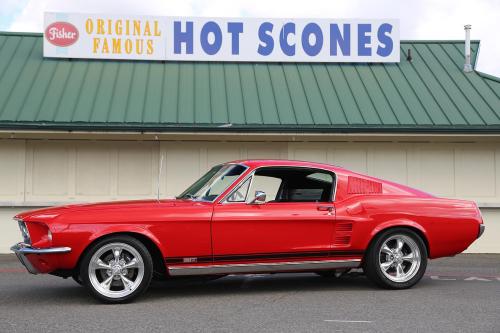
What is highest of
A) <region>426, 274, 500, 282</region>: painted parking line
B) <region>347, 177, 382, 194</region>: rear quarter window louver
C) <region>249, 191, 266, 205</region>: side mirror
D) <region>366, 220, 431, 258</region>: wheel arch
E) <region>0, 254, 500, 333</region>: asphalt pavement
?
<region>347, 177, 382, 194</region>: rear quarter window louver

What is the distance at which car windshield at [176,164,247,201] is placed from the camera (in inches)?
281

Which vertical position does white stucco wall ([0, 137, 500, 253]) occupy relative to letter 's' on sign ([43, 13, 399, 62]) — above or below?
below

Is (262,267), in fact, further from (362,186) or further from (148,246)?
(362,186)

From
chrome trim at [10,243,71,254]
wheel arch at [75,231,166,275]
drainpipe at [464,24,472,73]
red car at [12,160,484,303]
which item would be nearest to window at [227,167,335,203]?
red car at [12,160,484,303]

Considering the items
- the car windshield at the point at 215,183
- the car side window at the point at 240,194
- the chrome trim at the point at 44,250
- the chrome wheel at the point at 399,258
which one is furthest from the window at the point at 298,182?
the chrome trim at the point at 44,250

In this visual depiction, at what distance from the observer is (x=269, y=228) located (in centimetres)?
699

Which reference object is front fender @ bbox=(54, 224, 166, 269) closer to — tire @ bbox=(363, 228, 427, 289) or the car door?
the car door

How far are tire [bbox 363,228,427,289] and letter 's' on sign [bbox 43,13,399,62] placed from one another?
28.4 feet

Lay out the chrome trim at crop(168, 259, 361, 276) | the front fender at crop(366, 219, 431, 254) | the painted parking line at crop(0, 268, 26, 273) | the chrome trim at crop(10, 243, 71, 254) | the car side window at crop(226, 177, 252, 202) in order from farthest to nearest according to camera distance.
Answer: the painted parking line at crop(0, 268, 26, 273) → the front fender at crop(366, 219, 431, 254) → the car side window at crop(226, 177, 252, 202) → the chrome trim at crop(168, 259, 361, 276) → the chrome trim at crop(10, 243, 71, 254)

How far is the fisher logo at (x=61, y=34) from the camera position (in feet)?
49.3

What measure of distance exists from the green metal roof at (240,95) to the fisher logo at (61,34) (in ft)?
1.48

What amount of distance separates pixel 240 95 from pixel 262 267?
24.2 ft

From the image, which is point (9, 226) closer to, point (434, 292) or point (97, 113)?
point (97, 113)

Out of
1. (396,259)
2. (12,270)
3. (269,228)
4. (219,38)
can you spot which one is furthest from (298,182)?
(219,38)
